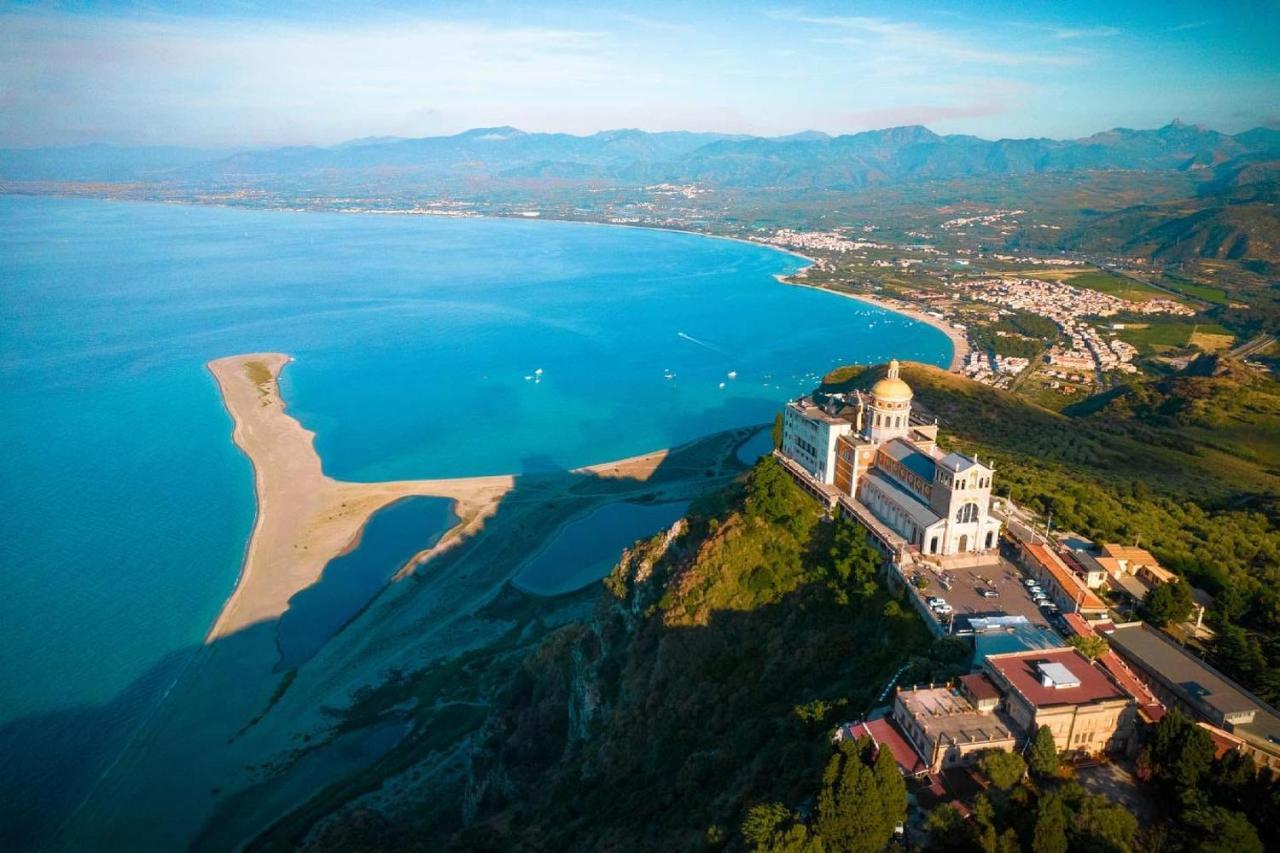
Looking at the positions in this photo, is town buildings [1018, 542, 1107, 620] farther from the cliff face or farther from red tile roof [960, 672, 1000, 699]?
red tile roof [960, 672, 1000, 699]

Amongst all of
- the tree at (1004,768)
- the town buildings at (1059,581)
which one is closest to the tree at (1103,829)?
the tree at (1004,768)

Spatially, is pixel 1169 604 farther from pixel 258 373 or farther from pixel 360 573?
pixel 258 373

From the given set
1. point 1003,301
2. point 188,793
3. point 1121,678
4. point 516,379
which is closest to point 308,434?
point 516,379

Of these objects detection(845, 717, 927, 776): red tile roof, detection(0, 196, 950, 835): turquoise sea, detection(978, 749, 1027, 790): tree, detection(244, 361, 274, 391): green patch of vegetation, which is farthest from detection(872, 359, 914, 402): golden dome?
detection(244, 361, 274, 391): green patch of vegetation

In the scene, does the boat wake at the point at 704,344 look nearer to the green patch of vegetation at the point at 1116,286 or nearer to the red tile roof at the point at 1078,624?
the green patch of vegetation at the point at 1116,286

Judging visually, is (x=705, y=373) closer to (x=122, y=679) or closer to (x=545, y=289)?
(x=545, y=289)

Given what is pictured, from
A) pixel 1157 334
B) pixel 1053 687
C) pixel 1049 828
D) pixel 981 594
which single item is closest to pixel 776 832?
pixel 1049 828
